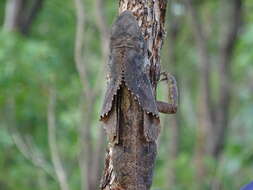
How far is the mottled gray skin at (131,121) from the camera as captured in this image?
5.19 meters

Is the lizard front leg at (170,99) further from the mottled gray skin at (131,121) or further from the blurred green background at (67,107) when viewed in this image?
the blurred green background at (67,107)

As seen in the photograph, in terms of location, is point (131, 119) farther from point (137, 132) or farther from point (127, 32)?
point (127, 32)

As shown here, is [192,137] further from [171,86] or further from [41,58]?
[171,86]

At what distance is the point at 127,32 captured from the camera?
5.38 m

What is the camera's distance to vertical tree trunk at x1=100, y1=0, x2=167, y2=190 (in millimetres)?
5199

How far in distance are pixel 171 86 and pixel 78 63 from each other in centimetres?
554

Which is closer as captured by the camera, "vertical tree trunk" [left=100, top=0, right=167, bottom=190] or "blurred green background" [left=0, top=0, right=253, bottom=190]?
"vertical tree trunk" [left=100, top=0, right=167, bottom=190]

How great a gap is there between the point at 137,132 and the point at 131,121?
3.4 inches

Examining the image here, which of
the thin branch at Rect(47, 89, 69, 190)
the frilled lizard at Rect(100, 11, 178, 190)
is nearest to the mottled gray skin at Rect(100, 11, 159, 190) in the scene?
the frilled lizard at Rect(100, 11, 178, 190)

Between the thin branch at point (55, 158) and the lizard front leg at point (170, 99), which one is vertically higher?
the lizard front leg at point (170, 99)

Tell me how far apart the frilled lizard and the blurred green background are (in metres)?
1.86

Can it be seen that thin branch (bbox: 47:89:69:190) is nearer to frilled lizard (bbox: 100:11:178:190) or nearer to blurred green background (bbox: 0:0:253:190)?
blurred green background (bbox: 0:0:253:190)

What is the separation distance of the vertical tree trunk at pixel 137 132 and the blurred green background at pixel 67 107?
184cm

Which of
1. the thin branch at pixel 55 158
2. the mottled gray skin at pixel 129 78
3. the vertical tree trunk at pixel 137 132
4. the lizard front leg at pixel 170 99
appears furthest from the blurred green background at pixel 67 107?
the mottled gray skin at pixel 129 78
